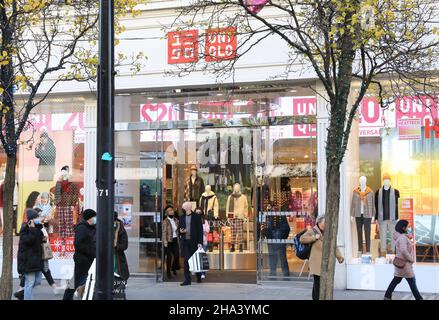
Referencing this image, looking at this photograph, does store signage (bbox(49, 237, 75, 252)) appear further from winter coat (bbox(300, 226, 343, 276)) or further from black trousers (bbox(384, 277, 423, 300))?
black trousers (bbox(384, 277, 423, 300))

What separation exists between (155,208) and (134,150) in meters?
1.50

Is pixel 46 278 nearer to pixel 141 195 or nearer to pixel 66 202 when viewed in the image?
pixel 66 202

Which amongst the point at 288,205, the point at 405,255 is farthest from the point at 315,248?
the point at 288,205

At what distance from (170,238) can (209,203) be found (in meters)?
2.28

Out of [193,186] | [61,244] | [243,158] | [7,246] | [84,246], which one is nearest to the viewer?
[84,246]

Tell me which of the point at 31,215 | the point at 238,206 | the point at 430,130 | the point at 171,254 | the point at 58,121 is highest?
the point at 58,121

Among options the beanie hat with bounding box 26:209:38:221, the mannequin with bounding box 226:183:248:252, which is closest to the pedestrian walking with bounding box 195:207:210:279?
the mannequin with bounding box 226:183:248:252

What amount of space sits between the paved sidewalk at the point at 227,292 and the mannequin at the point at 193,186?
322 cm

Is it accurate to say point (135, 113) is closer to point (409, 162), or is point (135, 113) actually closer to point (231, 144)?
point (231, 144)

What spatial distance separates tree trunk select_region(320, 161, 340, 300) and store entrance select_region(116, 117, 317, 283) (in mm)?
4942

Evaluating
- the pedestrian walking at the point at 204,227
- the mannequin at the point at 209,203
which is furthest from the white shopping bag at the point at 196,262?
the mannequin at the point at 209,203

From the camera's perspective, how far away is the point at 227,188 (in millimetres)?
17812

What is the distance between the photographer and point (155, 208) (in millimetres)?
15680

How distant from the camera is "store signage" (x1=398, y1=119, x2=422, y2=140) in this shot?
1401 cm
